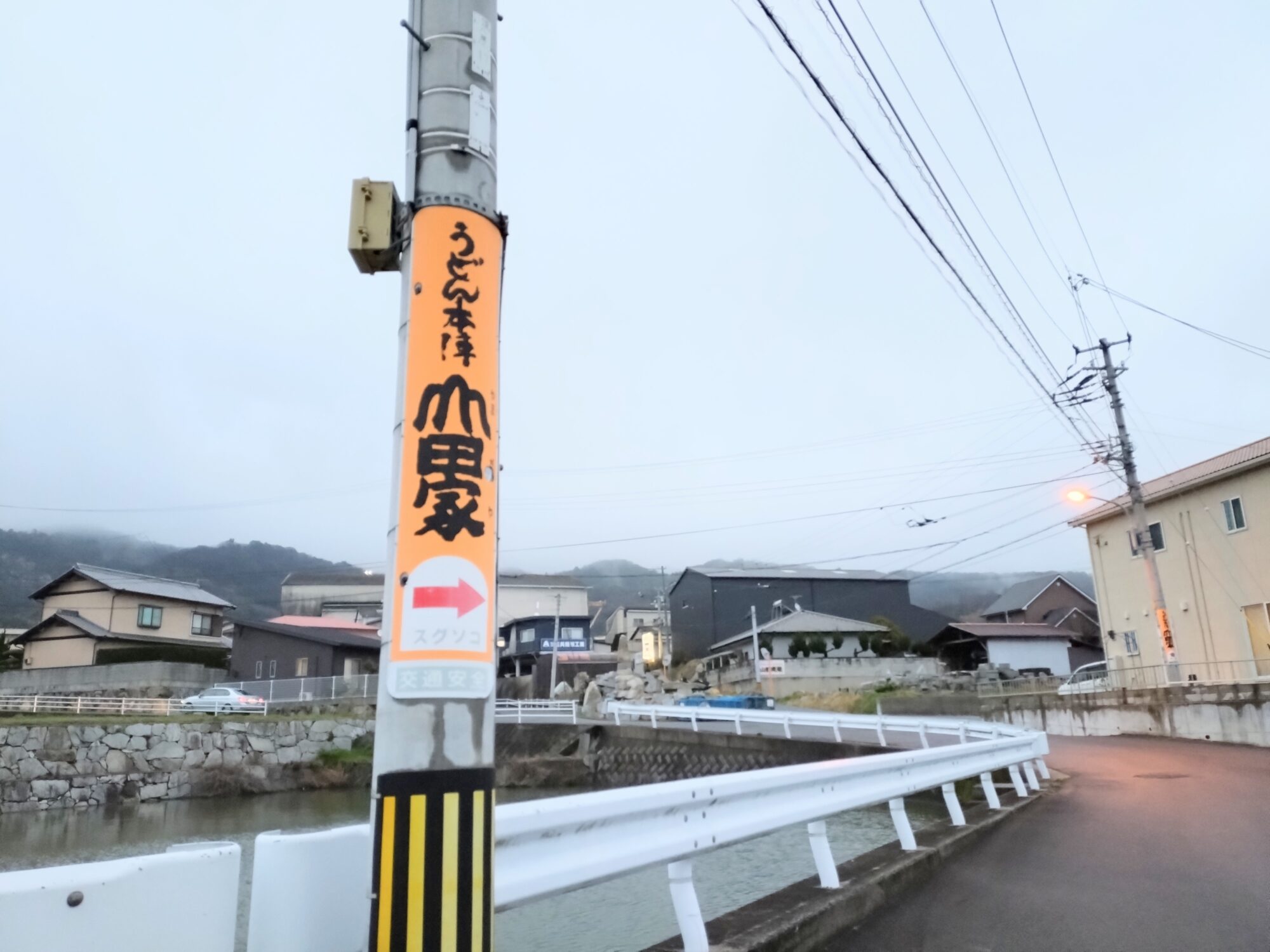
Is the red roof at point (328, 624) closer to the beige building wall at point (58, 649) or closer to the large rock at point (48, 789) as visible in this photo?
the beige building wall at point (58, 649)

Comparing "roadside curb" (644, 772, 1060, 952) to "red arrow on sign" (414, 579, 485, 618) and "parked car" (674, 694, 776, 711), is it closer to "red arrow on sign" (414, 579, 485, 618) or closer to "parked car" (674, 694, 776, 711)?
"red arrow on sign" (414, 579, 485, 618)

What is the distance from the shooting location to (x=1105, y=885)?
5.50 metres

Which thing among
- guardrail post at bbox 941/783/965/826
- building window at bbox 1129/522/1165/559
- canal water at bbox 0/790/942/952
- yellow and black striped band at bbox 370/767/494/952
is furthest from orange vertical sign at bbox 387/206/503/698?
building window at bbox 1129/522/1165/559

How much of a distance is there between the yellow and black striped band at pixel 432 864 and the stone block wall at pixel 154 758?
2515 cm

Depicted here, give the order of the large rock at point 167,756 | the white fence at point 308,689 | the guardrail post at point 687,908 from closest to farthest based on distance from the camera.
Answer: the guardrail post at point 687,908, the large rock at point 167,756, the white fence at point 308,689

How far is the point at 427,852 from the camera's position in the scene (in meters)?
2.48

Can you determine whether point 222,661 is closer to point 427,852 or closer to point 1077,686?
point 1077,686

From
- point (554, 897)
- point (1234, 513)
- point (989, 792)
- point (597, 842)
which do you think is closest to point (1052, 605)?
point (1234, 513)

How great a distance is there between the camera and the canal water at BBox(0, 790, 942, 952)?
7.18 metres

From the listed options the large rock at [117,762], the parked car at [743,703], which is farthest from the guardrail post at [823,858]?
the large rock at [117,762]

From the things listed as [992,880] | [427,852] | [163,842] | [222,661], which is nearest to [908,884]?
[992,880]

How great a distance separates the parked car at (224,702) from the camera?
2805 centimetres

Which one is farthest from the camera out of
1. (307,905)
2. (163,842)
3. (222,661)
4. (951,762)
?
(222,661)

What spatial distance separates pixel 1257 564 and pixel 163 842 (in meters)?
28.1
